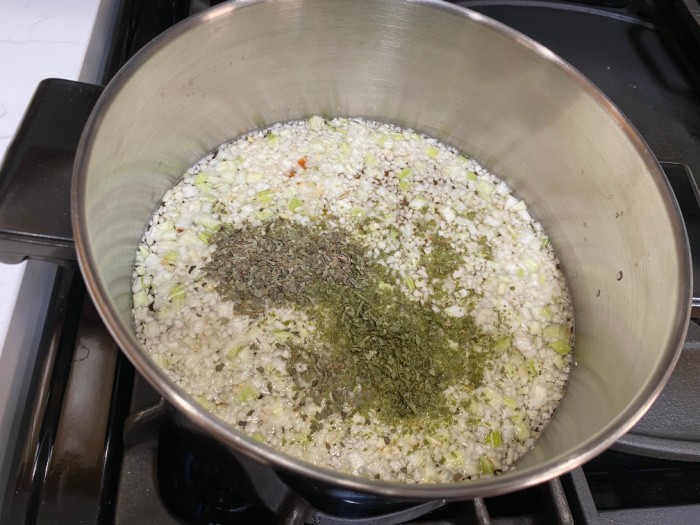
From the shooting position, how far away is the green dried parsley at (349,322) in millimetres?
825

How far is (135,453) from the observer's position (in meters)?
0.73

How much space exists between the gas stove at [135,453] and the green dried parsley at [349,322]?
149 mm

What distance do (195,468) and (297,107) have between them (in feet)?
2.46

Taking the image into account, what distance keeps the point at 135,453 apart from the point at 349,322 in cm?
37

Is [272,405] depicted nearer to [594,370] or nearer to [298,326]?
[298,326]

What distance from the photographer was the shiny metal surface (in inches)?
28.1

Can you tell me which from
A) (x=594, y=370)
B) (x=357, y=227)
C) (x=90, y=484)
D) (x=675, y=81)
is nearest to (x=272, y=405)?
(x=90, y=484)

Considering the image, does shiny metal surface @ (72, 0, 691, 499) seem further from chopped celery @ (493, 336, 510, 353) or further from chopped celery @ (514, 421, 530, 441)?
chopped celery @ (493, 336, 510, 353)

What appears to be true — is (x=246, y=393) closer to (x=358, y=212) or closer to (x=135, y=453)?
(x=135, y=453)

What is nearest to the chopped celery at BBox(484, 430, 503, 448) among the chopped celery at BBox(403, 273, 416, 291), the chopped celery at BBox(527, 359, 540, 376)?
the chopped celery at BBox(527, 359, 540, 376)

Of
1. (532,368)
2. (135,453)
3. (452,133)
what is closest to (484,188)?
(452,133)

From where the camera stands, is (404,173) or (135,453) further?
(404,173)

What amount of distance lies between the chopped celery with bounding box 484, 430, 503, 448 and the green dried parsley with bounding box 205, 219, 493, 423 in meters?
0.08

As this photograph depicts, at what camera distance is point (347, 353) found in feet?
2.81
